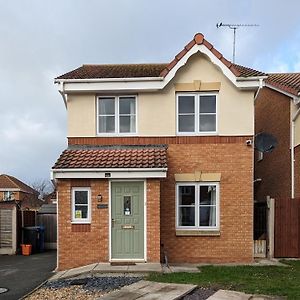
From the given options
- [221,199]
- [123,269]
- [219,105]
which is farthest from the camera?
[219,105]

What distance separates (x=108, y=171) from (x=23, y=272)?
4134 millimetres

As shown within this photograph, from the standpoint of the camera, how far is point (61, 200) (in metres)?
13.7

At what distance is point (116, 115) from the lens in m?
15.0

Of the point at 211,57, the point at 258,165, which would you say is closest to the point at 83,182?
the point at 211,57

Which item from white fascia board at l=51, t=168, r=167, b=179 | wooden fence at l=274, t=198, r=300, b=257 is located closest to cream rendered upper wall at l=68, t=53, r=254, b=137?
white fascia board at l=51, t=168, r=167, b=179

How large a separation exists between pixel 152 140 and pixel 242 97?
325 centimetres

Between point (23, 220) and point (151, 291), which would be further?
point (23, 220)

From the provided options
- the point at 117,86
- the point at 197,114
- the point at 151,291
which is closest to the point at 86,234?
the point at 151,291

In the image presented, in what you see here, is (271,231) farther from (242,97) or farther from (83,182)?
(83,182)

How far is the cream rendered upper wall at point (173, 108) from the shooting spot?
14.7 m

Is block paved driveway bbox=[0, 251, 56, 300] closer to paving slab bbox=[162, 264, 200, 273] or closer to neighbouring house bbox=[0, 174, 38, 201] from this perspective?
paving slab bbox=[162, 264, 200, 273]

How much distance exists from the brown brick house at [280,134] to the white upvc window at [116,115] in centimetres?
626

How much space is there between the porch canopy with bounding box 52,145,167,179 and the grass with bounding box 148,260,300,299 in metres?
3.13

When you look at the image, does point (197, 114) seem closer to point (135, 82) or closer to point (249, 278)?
point (135, 82)
